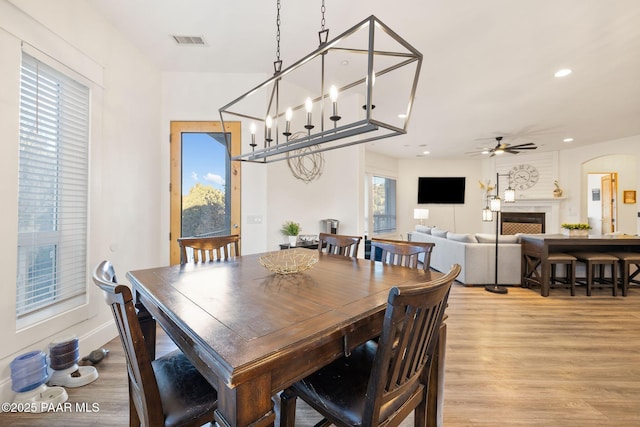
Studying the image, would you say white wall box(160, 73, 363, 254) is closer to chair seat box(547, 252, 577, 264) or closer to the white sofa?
the white sofa

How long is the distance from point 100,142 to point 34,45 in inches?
31.5

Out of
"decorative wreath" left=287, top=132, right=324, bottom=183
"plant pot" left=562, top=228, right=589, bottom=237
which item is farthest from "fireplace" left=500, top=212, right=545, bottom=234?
"decorative wreath" left=287, top=132, right=324, bottom=183

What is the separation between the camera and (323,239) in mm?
2756

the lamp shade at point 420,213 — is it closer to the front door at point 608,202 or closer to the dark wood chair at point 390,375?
the front door at point 608,202

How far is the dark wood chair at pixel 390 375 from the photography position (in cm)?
92

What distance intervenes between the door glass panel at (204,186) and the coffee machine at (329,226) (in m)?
1.31

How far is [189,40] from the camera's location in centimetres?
290

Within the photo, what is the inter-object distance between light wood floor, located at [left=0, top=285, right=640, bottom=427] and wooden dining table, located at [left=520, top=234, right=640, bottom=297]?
0.70m

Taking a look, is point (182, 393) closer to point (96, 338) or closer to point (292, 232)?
point (96, 338)

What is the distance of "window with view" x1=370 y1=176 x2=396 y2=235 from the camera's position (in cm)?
873

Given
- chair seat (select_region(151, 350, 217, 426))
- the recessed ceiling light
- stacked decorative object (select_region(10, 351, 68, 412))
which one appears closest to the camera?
chair seat (select_region(151, 350, 217, 426))

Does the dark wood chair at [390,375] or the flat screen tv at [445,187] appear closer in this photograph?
the dark wood chair at [390,375]

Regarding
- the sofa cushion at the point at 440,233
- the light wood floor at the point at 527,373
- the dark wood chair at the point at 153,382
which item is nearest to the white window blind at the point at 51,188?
the light wood floor at the point at 527,373

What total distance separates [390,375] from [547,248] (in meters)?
4.31
